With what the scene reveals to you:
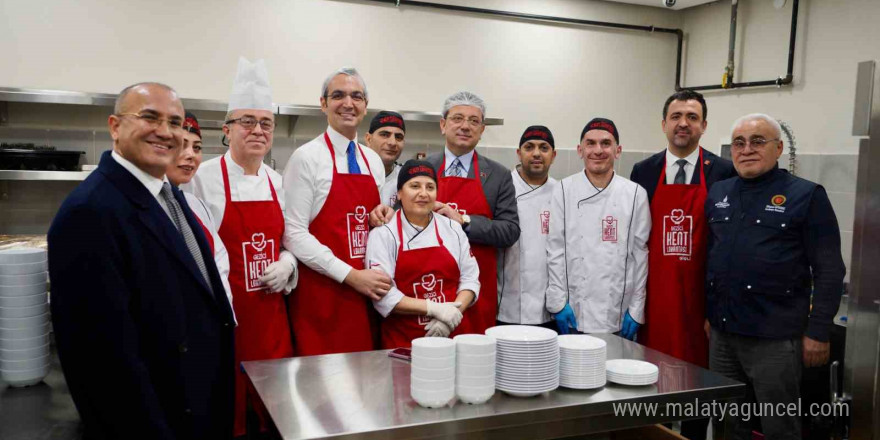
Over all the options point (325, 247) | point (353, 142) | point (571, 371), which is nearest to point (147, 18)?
point (353, 142)

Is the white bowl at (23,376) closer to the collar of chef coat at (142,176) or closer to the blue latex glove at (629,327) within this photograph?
the collar of chef coat at (142,176)

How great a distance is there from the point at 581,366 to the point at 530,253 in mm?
1375

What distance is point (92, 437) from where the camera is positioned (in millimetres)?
1489

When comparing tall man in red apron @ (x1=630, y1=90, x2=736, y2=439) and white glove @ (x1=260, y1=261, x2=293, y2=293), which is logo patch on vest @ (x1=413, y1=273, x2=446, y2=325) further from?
tall man in red apron @ (x1=630, y1=90, x2=736, y2=439)

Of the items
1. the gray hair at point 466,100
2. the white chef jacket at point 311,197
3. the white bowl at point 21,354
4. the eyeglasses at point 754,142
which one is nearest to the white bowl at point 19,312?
the white bowl at point 21,354

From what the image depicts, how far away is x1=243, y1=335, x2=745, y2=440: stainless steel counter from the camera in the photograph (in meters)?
1.54

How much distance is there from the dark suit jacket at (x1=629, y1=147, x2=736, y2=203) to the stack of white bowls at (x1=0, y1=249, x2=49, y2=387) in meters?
2.72

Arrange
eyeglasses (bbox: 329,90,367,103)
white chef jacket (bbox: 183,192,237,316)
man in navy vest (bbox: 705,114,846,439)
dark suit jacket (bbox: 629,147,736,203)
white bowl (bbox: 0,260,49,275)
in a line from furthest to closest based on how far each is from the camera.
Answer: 1. dark suit jacket (bbox: 629,147,736,203)
2. eyeglasses (bbox: 329,90,367,103)
3. man in navy vest (bbox: 705,114,846,439)
4. white chef jacket (bbox: 183,192,237,316)
5. white bowl (bbox: 0,260,49,275)

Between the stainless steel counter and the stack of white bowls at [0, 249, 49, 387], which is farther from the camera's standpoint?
the stack of white bowls at [0, 249, 49, 387]

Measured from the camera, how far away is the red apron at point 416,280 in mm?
2555

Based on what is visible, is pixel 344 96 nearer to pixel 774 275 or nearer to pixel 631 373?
pixel 631 373

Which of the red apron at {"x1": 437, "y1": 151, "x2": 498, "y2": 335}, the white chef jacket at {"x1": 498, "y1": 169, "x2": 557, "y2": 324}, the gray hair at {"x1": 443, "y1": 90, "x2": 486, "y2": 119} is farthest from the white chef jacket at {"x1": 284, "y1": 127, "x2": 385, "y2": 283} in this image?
the white chef jacket at {"x1": 498, "y1": 169, "x2": 557, "y2": 324}

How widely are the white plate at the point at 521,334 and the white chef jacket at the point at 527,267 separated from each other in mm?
1277

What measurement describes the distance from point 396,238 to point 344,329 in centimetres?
45
